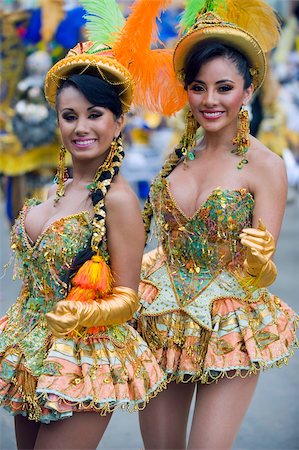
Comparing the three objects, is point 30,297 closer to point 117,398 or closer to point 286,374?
point 117,398

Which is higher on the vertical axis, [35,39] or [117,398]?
[35,39]

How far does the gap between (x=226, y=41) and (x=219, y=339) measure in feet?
3.74

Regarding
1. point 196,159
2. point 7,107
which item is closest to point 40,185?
point 7,107

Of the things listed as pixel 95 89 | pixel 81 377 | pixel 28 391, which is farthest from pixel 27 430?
pixel 95 89

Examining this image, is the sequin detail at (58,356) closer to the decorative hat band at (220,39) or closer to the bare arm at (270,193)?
the bare arm at (270,193)

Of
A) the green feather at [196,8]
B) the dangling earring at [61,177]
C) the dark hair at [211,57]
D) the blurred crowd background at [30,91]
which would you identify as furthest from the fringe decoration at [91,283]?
the blurred crowd background at [30,91]

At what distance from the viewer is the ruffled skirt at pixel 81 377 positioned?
10.1ft

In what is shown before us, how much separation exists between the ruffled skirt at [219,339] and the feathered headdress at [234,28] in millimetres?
918

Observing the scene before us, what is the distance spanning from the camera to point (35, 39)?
9664mm

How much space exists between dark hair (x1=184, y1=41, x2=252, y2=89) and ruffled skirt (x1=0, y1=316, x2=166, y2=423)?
1.05 m

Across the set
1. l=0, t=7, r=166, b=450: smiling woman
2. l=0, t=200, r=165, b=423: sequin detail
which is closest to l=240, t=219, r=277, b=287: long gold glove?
l=0, t=7, r=166, b=450: smiling woman

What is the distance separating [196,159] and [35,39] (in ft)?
20.5

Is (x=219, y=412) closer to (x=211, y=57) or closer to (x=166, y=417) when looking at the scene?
(x=166, y=417)

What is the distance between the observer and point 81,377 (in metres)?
3.12
